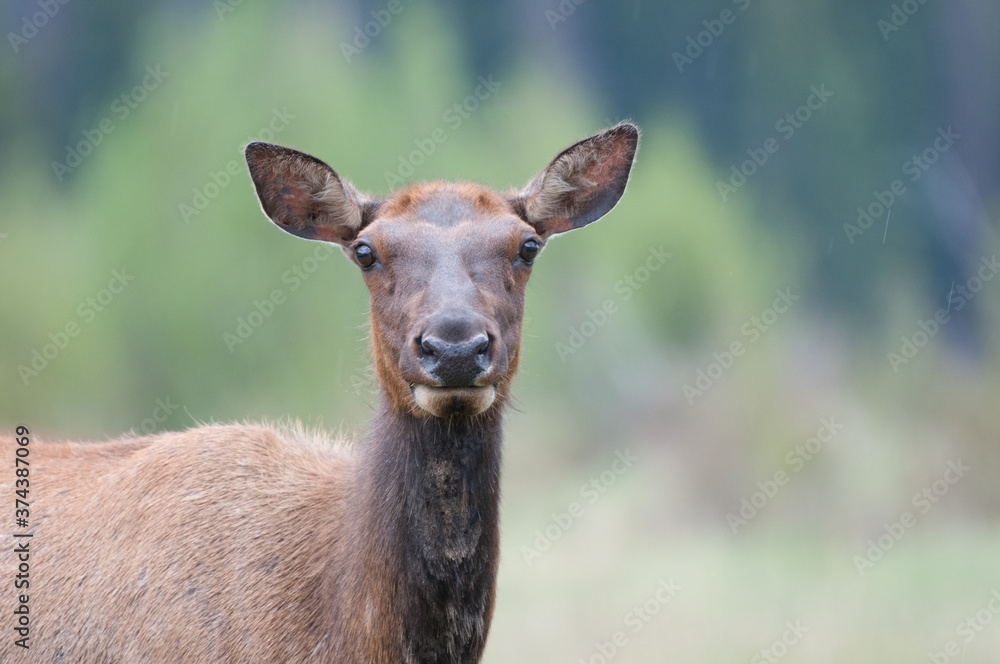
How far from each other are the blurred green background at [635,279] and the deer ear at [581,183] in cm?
570

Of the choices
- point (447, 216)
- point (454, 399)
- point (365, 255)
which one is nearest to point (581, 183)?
point (447, 216)

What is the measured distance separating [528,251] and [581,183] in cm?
88

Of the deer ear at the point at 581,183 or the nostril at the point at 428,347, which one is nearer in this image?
the nostril at the point at 428,347

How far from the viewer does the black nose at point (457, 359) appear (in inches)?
193

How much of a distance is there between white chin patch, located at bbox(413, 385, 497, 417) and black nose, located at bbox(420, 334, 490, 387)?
46mm

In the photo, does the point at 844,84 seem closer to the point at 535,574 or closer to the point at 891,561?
the point at 891,561

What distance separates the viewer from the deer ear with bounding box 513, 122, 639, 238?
6273 millimetres

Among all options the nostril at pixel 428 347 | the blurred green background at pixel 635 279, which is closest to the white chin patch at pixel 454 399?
the nostril at pixel 428 347

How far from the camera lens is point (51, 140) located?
61.6 feet

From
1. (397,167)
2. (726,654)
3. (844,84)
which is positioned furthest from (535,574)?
(844,84)

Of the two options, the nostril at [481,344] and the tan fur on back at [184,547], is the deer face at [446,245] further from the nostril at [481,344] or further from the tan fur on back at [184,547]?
the tan fur on back at [184,547]

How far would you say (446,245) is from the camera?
18.2 feet

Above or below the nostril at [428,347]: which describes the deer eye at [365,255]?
above

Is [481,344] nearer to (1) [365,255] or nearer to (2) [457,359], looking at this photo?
(2) [457,359]
